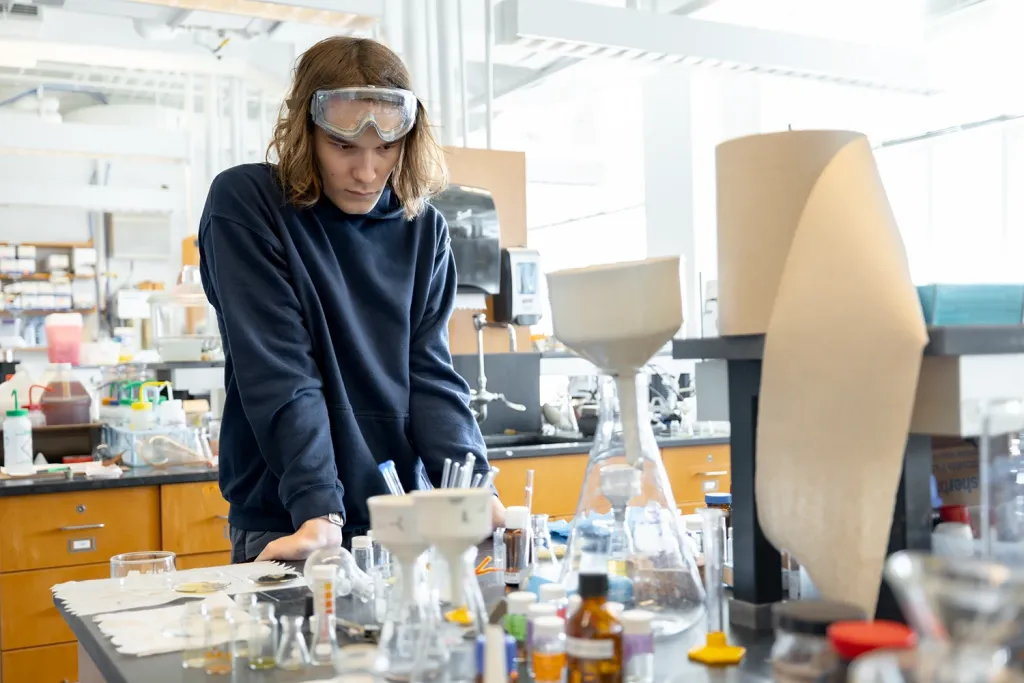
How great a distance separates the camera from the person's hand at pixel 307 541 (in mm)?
1671

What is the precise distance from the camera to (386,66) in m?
1.87

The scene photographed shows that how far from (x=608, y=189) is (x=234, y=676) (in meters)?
11.5

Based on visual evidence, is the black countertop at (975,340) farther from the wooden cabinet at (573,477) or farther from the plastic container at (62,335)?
the plastic container at (62,335)

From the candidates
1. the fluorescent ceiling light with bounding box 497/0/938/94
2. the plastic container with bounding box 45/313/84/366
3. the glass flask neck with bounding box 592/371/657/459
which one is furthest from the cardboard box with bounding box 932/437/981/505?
the plastic container with bounding box 45/313/84/366

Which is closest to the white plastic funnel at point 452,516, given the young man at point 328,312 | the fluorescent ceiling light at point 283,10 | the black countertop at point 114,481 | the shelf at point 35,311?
the young man at point 328,312

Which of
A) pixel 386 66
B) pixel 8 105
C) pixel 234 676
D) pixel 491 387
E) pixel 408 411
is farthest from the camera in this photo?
pixel 8 105

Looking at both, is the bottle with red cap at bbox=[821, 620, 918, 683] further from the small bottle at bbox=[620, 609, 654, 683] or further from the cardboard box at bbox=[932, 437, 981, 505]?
the cardboard box at bbox=[932, 437, 981, 505]

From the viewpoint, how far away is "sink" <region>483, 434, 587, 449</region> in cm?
419

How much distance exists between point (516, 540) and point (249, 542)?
58 centimetres

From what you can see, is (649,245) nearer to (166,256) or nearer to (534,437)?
(534,437)

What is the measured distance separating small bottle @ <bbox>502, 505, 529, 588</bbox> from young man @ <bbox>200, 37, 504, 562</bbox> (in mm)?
183

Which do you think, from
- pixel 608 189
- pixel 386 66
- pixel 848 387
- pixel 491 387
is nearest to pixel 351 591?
pixel 848 387

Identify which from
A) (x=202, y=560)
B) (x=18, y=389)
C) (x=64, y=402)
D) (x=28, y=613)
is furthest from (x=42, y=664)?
(x=18, y=389)

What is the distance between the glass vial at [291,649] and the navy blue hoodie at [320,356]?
51 cm
